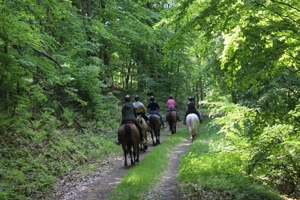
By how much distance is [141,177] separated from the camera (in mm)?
8492

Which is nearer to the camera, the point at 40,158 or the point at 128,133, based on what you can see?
the point at 40,158

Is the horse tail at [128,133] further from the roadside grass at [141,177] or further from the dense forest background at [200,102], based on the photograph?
the dense forest background at [200,102]

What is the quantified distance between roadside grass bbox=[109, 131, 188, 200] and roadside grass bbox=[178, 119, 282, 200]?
88 cm

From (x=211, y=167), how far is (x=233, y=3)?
16.6 feet

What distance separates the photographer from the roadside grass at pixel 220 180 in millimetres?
6789

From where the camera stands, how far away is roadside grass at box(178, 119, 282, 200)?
6.79 meters

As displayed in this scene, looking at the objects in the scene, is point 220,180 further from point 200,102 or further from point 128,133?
point 128,133

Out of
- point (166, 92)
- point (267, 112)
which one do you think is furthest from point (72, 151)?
point (166, 92)

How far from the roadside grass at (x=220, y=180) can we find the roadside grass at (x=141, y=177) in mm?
876

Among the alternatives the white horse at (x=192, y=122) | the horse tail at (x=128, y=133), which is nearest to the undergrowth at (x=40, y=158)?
the horse tail at (x=128, y=133)

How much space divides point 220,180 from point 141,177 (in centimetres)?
225

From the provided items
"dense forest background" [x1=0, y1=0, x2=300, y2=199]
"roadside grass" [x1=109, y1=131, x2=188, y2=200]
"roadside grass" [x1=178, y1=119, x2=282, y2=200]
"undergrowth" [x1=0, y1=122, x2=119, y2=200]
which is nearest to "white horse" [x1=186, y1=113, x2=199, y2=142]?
"dense forest background" [x1=0, y1=0, x2=300, y2=199]

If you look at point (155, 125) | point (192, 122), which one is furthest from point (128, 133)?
point (192, 122)

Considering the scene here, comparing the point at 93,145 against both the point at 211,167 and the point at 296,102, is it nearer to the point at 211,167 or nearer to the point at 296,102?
the point at 211,167
